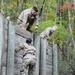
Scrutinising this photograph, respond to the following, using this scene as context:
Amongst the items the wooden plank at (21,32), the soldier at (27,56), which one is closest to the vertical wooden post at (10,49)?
the soldier at (27,56)

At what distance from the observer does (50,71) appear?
43.3ft

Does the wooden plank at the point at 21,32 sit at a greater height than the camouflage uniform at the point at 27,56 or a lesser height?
greater

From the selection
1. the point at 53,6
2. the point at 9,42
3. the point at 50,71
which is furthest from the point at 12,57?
the point at 53,6

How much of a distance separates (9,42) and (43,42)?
11.1ft

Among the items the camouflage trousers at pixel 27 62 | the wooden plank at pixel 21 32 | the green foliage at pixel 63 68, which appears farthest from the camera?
the green foliage at pixel 63 68

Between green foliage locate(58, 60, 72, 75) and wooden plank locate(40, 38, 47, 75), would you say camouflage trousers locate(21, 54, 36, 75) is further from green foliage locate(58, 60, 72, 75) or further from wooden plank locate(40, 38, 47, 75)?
green foliage locate(58, 60, 72, 75)

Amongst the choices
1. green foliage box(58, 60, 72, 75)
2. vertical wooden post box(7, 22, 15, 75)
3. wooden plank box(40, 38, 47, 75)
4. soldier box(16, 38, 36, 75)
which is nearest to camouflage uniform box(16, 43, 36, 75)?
soldier box(16, 38, 36, 75)

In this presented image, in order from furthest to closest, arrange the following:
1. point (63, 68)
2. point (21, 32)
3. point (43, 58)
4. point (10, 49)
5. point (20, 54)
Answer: point (63, 68) → point (43, 58) → point (21, 32) → point (20, 54) → point (10, 49)

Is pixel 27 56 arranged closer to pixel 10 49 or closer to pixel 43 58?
pixel 10 49

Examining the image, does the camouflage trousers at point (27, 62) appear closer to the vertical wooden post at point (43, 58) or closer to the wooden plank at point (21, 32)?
the wooden plank at point (21, 32)

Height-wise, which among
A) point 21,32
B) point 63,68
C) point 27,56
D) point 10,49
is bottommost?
point 63,68

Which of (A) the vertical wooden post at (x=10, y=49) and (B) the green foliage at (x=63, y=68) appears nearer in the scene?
(A) the vertical wooden post at (x=10, y=49)

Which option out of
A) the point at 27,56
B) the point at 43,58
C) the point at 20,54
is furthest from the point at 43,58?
the point at 27,56

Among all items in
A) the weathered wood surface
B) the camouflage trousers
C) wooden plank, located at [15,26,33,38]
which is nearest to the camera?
the weathered wood surface
